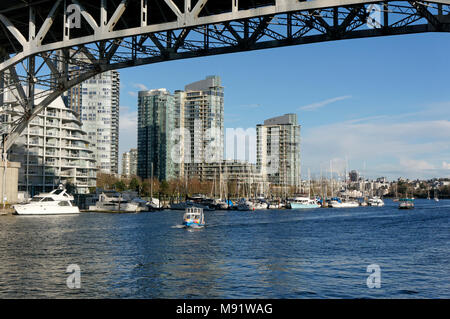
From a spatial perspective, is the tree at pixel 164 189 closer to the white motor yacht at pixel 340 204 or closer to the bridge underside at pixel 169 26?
the white motor yacht at pixel 340 204

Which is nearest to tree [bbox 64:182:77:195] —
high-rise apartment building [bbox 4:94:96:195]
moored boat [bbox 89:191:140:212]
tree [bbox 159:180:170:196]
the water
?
high-rise apartment building [bbox 4:94:96:195]

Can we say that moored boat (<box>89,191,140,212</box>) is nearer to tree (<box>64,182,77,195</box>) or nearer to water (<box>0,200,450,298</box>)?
tree (<box>64,182,77,195</box>)

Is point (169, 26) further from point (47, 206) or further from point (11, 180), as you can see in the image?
point (47, 206)

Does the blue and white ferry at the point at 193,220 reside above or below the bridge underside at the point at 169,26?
below

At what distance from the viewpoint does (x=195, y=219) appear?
56.5 meters

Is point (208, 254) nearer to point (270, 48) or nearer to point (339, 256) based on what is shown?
point (339, 256)

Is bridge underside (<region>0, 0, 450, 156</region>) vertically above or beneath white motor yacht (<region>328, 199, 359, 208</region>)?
above

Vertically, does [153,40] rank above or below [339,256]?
above

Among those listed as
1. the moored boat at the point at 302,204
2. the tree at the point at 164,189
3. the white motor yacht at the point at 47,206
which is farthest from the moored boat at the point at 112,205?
the moored boat at the point at 302,204

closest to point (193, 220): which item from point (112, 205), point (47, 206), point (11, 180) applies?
point (11, 180)

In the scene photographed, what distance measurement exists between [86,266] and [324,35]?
58.0 feet
